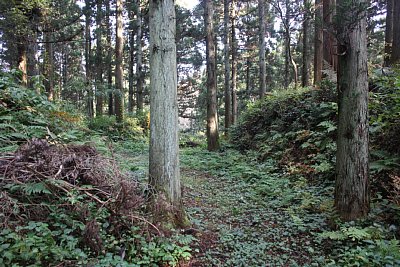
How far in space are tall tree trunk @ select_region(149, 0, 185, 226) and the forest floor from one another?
63 centimetres

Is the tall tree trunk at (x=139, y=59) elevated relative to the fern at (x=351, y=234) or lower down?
elevated

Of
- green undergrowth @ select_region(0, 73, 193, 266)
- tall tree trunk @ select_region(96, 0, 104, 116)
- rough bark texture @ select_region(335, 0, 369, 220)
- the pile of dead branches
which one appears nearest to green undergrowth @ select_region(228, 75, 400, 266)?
rough bark texture @ select_region(335, 0, 369, 220)

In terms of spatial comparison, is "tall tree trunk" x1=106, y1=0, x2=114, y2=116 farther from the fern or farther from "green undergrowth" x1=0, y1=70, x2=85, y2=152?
the fern

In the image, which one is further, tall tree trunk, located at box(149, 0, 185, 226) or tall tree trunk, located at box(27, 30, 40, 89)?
tall tree trunk, located at box(27, 30, 40, 89)

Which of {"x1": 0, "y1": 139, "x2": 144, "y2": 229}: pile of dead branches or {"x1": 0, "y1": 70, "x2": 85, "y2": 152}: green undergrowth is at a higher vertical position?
{"x1": 0, "y1": 70, "x2": 85, "y2": 152}: green undergrowth

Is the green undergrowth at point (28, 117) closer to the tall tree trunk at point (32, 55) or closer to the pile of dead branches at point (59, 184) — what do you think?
the pile of dead branches at point (59, 184)

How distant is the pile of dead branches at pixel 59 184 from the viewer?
2992mm

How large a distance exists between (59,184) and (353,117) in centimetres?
399

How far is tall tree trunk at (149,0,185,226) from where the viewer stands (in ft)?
13.0

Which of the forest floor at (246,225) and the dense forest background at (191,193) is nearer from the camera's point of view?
the dense forest background at (191,193)

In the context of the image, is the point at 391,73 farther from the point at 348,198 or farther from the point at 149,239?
the point at 149,239

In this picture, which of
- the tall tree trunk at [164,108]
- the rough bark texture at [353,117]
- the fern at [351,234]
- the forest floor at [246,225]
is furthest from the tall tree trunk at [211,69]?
the fern at [351,234]

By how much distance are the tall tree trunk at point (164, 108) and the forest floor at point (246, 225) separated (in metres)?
0.63

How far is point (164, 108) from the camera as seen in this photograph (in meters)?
4.04
